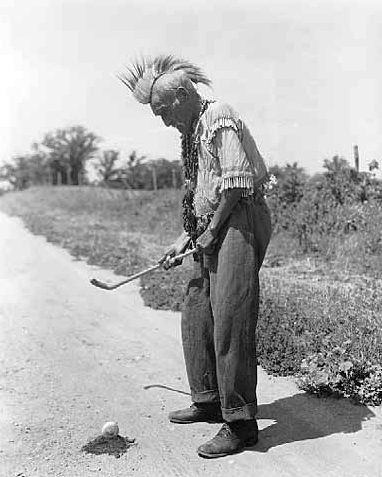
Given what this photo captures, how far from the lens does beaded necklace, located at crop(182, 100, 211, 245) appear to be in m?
3.54

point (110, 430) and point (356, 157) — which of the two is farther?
point (356, 157)

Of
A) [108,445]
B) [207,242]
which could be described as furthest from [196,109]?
[108,445]

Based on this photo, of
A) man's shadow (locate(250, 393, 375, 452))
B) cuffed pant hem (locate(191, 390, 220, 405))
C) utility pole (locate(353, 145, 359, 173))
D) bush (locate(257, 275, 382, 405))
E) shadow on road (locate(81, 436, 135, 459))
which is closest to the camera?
shadow on road (locate(81, 436, 135, 459))

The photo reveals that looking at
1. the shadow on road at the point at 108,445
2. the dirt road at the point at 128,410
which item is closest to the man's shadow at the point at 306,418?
the dirt road at the point at 128,410

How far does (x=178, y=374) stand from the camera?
4844mm

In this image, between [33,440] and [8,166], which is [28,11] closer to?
[33,440]

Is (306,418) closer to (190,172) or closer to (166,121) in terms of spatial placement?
(190,172)

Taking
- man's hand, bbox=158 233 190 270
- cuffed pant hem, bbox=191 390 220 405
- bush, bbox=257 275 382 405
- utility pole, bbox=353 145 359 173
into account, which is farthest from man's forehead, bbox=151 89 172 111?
utility pole, bbox=353 145 359 173

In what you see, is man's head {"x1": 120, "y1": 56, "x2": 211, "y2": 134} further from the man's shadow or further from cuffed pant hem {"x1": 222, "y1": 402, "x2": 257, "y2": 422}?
the man's shadow

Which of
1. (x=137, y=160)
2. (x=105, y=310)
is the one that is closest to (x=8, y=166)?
(x=137, y=160)

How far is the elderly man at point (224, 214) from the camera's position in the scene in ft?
11.0

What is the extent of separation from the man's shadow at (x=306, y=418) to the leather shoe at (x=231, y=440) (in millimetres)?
66

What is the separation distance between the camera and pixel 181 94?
3479mm

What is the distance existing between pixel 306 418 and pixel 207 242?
1.19 metres
